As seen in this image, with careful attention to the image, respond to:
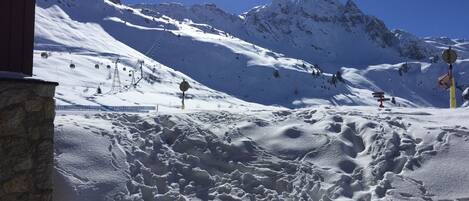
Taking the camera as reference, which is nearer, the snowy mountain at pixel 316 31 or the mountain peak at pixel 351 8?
the snowy mountain at pixel 316 31

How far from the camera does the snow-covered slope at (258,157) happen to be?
6793 millimetres

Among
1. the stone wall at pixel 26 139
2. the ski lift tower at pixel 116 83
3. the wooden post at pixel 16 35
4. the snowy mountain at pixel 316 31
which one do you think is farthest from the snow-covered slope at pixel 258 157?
the snowy mountain at pixel 316 31

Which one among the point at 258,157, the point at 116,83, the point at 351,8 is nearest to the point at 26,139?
the point at 258,157

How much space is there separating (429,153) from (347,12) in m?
144

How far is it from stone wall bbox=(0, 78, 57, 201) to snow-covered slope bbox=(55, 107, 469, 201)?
0.81 metres

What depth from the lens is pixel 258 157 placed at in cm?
788

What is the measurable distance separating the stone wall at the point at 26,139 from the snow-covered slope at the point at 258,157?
81 centimetres

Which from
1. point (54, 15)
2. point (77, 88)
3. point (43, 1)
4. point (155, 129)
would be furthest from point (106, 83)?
point (43, 1)

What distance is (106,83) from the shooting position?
105ft

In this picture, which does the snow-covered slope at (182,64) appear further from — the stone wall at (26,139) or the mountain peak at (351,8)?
the mountain peak at (351,8)

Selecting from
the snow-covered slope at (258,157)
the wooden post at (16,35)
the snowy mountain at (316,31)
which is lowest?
the snow-covered slope at (258,157)

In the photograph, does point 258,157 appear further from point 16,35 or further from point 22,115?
point 16,35

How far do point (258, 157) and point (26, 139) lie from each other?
139 inches

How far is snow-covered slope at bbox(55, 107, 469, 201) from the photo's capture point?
22.3 feet
